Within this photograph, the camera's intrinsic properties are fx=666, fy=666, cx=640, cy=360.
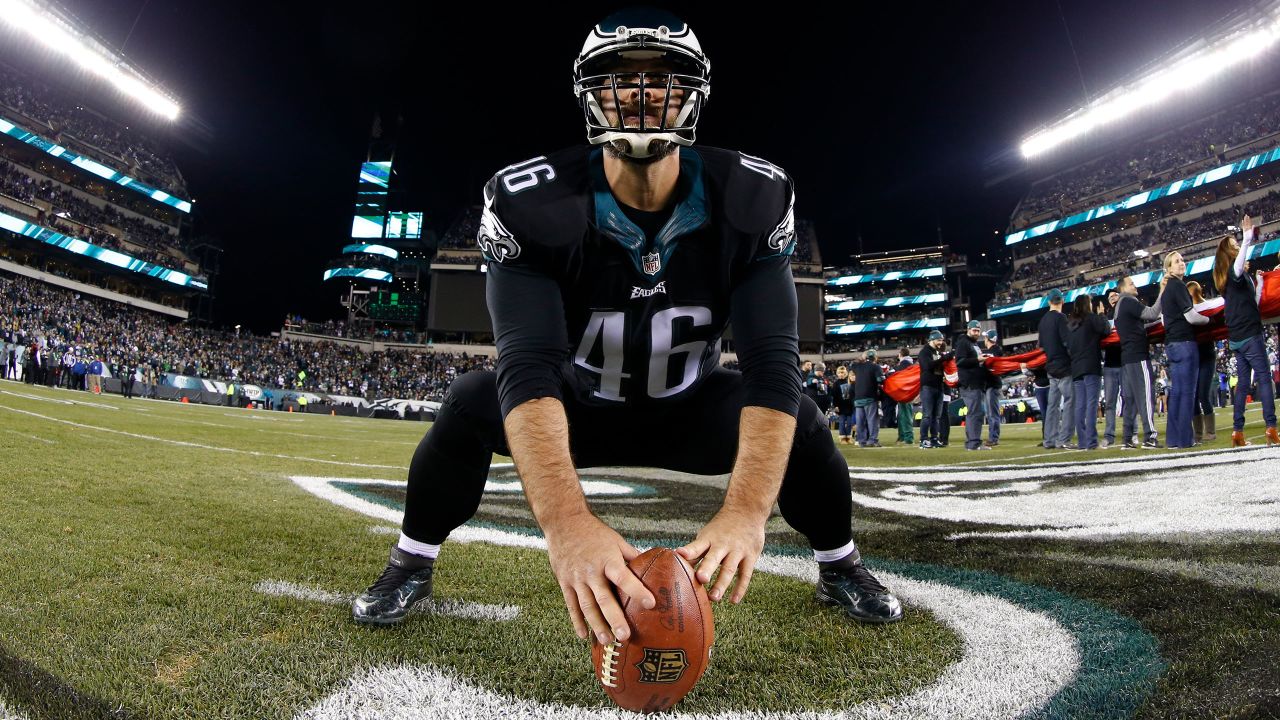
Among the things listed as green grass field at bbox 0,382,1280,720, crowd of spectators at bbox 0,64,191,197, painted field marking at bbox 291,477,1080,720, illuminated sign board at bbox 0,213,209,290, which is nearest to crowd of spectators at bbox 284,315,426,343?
illuminated sign board at bbox 0,213,209,290

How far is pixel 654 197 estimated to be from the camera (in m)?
2.01

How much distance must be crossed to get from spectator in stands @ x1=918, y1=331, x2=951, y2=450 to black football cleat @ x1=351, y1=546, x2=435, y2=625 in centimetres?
939

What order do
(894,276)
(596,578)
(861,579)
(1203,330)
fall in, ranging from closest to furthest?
1. (596,578)
2. (861,579)
3. (1203,330)
4. (894,276)

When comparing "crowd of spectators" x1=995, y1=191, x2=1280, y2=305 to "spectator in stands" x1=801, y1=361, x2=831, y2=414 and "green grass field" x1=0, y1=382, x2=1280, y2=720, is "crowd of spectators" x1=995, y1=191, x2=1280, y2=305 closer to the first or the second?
"spectator in stands" x1=801, y1=361, x2=831, y2=414

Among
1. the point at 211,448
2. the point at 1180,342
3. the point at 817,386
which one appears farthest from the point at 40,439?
the point at 1180,342

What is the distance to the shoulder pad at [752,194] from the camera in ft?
6.63

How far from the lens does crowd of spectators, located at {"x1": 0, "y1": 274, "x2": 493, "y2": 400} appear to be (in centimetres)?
2922

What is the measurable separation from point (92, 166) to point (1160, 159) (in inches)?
2516

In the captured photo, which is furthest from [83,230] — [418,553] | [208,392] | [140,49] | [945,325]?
[945,325]

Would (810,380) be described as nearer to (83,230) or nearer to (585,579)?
(585,579)

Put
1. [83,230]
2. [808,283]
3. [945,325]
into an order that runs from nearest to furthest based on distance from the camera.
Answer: [83,230] → [808,283] → [945,325]

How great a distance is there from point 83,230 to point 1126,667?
5107 centimetres

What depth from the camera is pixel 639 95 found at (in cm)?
183

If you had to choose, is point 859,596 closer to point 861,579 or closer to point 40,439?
point 861,579
